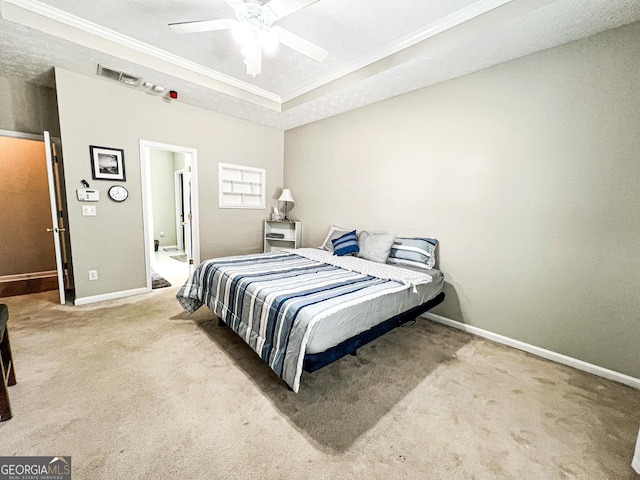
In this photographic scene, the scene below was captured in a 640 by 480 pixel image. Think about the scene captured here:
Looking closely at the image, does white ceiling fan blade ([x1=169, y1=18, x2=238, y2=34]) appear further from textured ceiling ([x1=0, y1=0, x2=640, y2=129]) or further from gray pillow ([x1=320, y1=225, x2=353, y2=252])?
gray pillow ([x1=320, y1=225, x2=353, y2=252])

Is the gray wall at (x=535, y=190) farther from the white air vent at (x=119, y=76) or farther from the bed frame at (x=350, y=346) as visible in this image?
the white air vent at (x=119, y=76)

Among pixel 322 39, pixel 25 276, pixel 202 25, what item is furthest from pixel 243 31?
pixel 25 276

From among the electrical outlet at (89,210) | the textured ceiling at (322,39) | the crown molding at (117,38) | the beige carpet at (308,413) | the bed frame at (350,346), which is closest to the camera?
the beige carpet at (308,413)

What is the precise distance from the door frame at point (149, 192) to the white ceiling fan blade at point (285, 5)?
8.25ft

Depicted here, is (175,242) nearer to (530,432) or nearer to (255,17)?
(255,17)

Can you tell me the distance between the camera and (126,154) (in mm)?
3197

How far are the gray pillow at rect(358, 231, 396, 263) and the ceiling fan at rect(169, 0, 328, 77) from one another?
1912 mm

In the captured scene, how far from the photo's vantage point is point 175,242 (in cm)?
696

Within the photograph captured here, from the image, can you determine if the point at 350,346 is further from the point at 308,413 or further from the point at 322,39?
the point at 322,39

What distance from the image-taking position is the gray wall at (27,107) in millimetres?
2916

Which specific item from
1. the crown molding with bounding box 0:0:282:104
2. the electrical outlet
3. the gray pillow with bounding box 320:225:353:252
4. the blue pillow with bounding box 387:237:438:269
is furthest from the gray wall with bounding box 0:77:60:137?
the blue pillow with bounding box 387:237:438:269

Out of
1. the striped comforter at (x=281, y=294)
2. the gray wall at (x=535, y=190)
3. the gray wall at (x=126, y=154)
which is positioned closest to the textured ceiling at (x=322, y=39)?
the gray wall at (x=535, y=190)

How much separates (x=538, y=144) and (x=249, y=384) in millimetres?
3106

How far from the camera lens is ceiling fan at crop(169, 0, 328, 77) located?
172 centimetres
